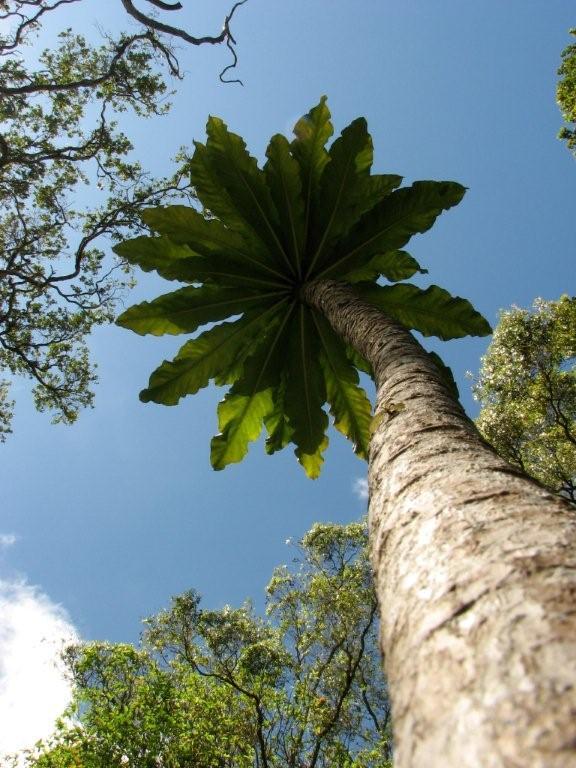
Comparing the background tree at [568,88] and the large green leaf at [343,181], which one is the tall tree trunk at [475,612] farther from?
the background tree at [568,88]

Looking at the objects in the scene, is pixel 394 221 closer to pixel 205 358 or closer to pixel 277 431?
pixel 205 358

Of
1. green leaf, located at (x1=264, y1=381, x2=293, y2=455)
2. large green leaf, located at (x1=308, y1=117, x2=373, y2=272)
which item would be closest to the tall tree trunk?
large green leaf, located at (x1=308, y1=117, x2=373, y2=272)

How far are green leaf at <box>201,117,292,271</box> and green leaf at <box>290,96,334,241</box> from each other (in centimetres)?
34

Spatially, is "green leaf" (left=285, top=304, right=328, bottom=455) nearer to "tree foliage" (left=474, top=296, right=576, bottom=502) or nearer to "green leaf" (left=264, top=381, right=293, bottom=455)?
"green leaf" (left=264, top=381, right=293, bottom=455)

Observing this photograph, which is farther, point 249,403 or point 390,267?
point 249,403

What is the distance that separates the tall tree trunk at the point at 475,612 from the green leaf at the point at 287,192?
3781 mm

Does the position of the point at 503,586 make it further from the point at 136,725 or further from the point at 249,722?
the point at 249,722

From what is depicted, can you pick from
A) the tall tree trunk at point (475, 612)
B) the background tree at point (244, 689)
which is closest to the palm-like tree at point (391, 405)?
the tall tree trunk at point (475, 612)

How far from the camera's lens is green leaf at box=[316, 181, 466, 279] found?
15.4ft

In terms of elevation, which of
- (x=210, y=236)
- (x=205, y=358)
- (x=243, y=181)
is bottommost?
(x=205, y=358)

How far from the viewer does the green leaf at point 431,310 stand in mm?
4770

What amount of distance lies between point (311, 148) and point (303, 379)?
6.82ft


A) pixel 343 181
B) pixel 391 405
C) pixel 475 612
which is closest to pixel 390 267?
pixel 343 181

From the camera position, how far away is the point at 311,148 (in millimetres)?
4941
